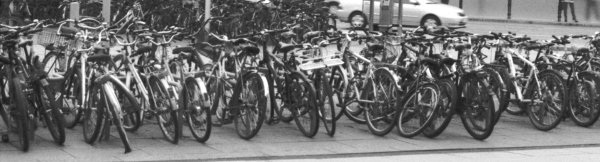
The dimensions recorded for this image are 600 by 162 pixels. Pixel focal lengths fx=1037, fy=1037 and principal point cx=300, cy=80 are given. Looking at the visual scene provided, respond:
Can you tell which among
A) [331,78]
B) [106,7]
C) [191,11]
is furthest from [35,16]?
[331,78]

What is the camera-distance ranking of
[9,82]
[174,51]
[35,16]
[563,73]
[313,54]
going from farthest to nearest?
[35,16] < [563,73] < [313,54] < [174,51] < [9,82]

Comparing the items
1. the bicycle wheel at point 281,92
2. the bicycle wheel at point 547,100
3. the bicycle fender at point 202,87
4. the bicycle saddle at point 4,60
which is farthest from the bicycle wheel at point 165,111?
the bicycle wheel at point 547,100

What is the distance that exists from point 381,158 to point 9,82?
8.85 ft

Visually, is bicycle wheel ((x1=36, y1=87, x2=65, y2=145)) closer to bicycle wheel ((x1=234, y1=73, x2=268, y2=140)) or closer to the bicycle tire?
the bicycle tire

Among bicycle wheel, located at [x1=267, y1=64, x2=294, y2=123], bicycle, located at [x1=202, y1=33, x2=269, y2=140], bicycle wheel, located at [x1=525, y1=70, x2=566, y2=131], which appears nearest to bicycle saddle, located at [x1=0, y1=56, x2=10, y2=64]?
bicycle, located at [x1=202, y1=33, x2=269, y2=140]

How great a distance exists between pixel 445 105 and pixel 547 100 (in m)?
1.47

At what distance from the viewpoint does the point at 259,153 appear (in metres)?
7.57

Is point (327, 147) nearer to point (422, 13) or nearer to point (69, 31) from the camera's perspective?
point (69, 31)

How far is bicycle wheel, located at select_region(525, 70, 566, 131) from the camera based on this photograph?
9273 millimetres

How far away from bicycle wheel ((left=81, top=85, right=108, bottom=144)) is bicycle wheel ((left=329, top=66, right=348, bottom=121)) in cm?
239

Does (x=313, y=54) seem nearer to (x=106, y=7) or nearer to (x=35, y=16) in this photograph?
(x=106, y=7)

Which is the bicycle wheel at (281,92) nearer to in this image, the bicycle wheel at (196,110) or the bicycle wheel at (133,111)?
the bicycle wheel at (196,110)

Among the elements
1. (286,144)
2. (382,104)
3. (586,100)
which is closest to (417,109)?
(382,104)

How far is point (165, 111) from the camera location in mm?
7594
